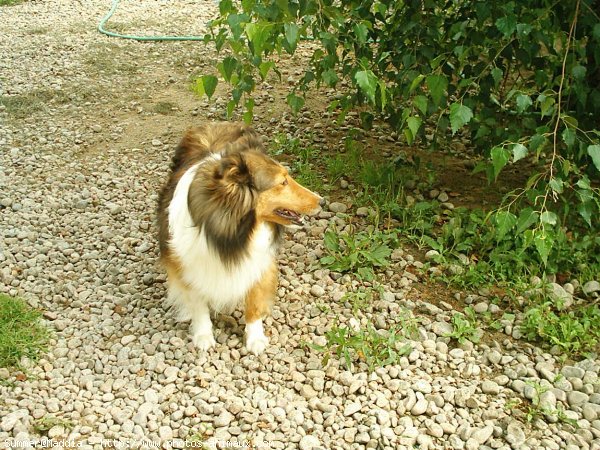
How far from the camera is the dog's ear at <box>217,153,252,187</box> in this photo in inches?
117

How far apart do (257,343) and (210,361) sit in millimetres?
256

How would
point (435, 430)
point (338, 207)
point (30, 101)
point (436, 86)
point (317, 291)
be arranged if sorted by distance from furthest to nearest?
point (30, 101)
point (338, 207)
point (317, 291)
point (436, 86)
point (435, 430)

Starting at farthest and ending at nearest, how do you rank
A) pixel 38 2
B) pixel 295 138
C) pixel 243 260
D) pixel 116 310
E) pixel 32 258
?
pixel 38 2, pixel 295 138, pixel 32 258, pixel 116 310, pixel 243 260

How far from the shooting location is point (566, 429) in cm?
288

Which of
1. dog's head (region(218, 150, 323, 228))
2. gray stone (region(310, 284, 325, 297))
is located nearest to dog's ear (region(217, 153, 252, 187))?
dog's head (region(218, 150, 323, 228))

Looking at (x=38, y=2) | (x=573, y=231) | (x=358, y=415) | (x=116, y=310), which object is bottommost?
(x=38, y=2)

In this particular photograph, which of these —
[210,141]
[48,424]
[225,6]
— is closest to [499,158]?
[225,6]

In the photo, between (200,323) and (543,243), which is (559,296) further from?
(200,323)

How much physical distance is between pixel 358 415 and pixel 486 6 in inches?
81.0

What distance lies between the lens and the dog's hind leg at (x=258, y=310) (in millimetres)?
3398

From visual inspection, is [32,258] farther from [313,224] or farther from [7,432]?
[313,224]

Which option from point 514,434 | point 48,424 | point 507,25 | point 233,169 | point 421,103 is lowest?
point 48,424

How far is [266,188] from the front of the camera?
314 cm

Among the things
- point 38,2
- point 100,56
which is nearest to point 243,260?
point 100,56
